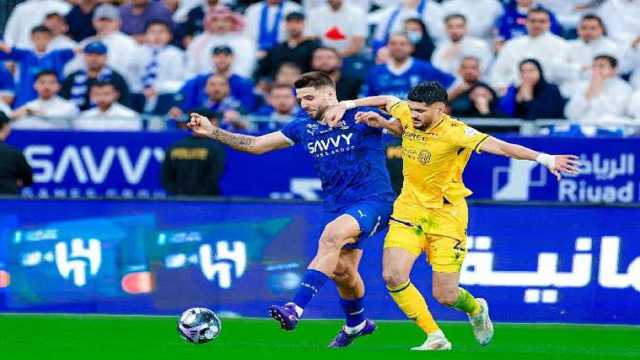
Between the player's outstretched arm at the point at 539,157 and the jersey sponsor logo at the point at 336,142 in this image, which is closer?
the player's outstretched arm at the point at 539,157

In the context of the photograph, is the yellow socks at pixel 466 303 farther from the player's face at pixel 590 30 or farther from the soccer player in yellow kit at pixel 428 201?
the player's face at pixel 590 30

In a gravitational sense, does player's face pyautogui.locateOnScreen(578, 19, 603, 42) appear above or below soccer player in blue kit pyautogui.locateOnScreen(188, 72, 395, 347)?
above

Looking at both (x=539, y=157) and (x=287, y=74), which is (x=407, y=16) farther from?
(x=539, y=157)

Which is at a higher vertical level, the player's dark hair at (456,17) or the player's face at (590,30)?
the player's dark hair at (456,17)

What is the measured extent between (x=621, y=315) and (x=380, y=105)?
395 centimetres

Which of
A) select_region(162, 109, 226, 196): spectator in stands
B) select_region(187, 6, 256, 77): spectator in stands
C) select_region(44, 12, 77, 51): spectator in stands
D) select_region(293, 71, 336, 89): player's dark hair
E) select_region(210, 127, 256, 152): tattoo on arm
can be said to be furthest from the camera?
select_region(44, 12, 77, 51): spectator in stands

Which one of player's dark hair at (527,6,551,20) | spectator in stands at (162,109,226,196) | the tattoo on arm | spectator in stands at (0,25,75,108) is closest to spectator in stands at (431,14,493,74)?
player's dark hair at (527,6,551,20)

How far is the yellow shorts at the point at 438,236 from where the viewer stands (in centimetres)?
1202

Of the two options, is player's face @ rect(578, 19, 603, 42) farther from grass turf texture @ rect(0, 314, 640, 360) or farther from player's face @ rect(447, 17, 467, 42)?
grass turf texture @ rect(0, 314, 640, 360)

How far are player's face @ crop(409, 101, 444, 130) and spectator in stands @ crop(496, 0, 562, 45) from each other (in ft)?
27.1

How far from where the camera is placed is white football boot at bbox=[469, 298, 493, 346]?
12.2 m

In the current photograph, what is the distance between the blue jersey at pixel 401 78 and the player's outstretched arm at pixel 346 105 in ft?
21.1

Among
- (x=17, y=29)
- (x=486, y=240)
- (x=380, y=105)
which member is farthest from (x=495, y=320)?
(x=17, y=29)

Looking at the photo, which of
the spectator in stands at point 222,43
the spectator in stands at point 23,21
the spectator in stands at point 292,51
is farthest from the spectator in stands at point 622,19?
the spectator in stands at point 23,21
